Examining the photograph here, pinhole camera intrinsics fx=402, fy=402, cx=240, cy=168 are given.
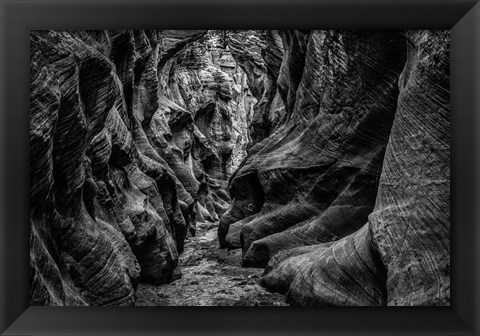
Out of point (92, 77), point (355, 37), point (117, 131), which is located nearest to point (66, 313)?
point (92, 77)

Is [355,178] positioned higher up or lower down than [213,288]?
higher up

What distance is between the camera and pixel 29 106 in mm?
6312

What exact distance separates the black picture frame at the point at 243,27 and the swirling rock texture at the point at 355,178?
40 centimetres

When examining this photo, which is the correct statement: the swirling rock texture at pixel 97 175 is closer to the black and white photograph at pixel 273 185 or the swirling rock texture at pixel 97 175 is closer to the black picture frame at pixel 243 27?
the black and white photograph at pixel 273 185

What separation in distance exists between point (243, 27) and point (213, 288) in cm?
861

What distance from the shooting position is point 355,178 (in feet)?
43.1

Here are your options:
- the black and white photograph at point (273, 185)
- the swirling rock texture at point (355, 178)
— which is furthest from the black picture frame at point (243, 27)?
the swirling rock texture at point (355, 178)

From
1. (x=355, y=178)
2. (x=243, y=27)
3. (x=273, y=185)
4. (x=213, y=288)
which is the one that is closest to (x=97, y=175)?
(x=213, y=288)

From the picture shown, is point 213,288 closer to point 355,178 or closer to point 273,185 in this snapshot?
point 355,178

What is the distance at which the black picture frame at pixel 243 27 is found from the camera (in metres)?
6.12

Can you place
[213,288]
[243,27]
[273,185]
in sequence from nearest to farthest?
[243,27] < [213,288] < [273,185]

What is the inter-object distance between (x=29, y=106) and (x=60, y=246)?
3.45 meters
